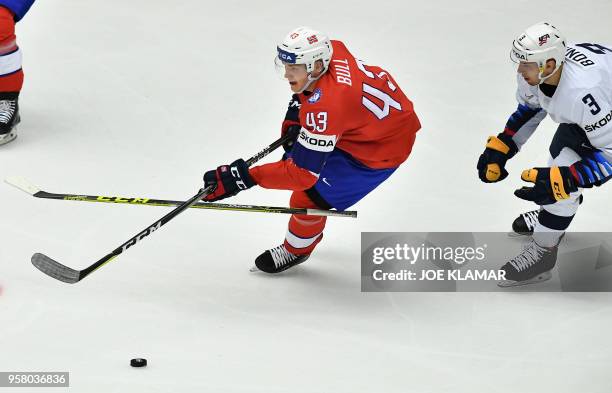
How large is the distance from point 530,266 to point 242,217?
1270 mm

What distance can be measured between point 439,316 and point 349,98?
890 millimetres

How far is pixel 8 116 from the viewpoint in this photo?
587 centimetres

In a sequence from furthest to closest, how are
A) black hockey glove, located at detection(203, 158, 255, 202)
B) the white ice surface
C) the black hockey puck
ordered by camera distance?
black hockey glove, located at detection(203, 158, 255, 202)
the white ice surface
the black hockey puck

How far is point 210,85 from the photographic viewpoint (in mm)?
6648

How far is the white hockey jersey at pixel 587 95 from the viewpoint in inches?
174

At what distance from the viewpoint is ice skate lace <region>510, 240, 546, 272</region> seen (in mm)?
4855

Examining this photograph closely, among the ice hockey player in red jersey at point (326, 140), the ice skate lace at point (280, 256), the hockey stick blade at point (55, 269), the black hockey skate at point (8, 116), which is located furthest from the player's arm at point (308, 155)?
the black hockey skate at point (8, 116)

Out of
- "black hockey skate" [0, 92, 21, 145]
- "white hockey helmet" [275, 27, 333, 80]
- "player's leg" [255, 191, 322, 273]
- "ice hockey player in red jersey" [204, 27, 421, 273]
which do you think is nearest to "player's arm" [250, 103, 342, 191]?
"ice hockey player in red jersey" [204, 27, 421, 273]

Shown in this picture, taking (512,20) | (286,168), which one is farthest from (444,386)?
(512,20)

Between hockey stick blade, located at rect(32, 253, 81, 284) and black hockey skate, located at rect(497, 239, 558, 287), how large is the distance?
1.66 meters

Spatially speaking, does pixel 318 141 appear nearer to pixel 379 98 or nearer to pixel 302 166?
pixel 302 166

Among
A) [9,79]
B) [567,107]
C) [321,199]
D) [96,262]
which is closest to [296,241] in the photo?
[321,199]

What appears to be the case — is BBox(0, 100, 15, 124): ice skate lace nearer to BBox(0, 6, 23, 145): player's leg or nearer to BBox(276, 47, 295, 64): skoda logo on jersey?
BBox(0, 6, 23, 145): player's leg

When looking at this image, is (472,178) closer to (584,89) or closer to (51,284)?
(584,89)
